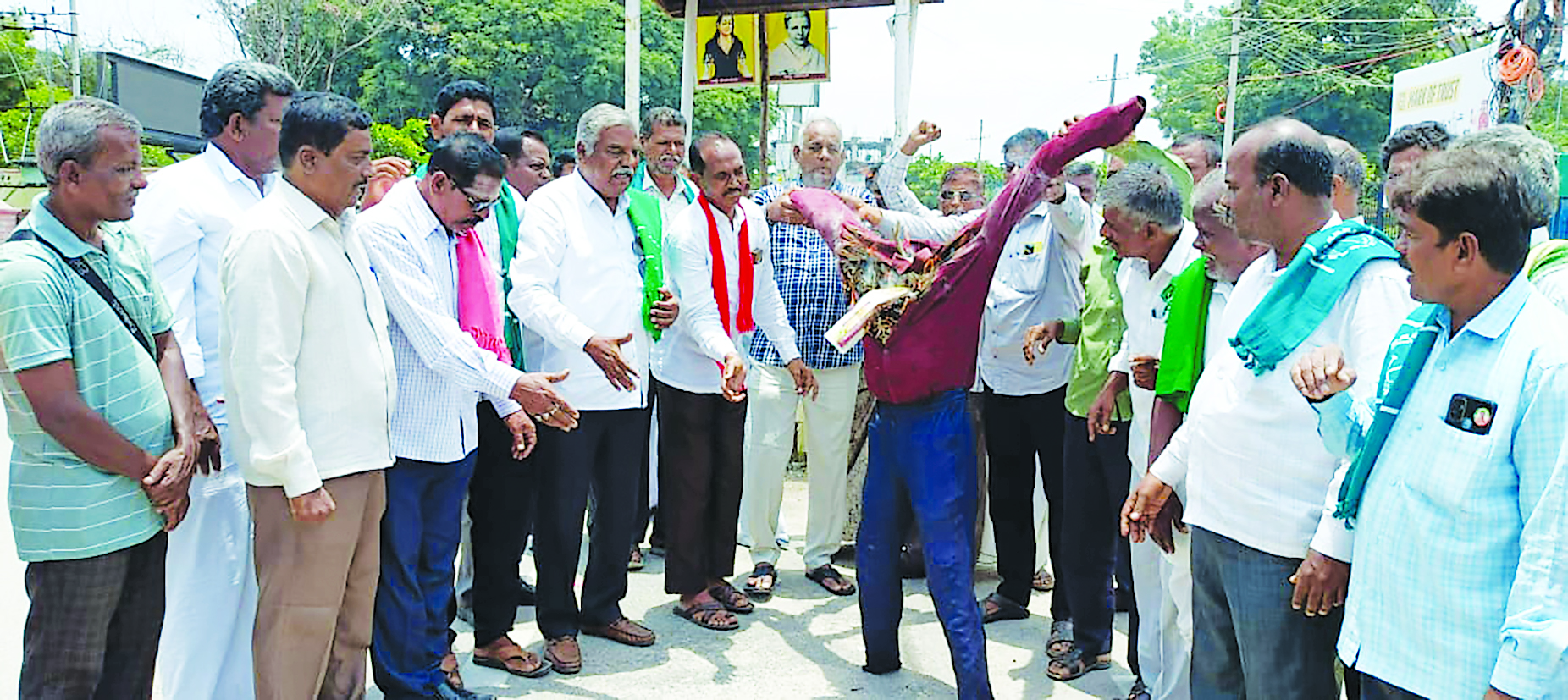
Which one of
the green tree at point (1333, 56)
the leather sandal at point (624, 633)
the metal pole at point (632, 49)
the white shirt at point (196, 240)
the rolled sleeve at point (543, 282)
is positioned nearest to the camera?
the white shirt at point (196, 240)

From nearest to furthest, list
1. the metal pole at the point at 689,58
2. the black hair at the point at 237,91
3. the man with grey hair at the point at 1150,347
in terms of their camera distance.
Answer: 1. the black hair at the point at 237,91
2. the man with grey hair at the point at 1150,347
3. the metal pole at the point at 689,58

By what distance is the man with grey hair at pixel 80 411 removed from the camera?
2.43m

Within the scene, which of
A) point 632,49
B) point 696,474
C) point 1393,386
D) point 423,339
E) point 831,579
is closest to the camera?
point 1393,386

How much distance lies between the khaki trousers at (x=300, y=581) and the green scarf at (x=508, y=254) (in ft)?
3.62

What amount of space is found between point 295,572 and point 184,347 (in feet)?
2.57

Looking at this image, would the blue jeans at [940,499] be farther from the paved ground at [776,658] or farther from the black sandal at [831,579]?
the black sandal at [831,579]

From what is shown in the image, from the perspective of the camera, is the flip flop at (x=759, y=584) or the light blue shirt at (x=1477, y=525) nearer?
the light blue shirt at (x=1477, y=525)

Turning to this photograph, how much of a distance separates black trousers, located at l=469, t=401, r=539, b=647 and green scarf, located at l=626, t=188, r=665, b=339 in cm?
72

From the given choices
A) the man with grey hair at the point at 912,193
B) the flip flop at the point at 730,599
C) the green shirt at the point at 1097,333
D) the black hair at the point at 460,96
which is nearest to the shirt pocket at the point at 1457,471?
the green shirt at the point at 1097,333

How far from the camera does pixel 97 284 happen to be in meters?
2.57

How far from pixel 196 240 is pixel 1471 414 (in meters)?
3.21

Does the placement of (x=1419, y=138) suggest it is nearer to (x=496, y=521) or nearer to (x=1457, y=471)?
(x=1457, y=471)

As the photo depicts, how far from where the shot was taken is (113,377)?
8.45 feet

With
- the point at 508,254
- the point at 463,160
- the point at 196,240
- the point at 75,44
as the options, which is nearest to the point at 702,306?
the point at 508,254
